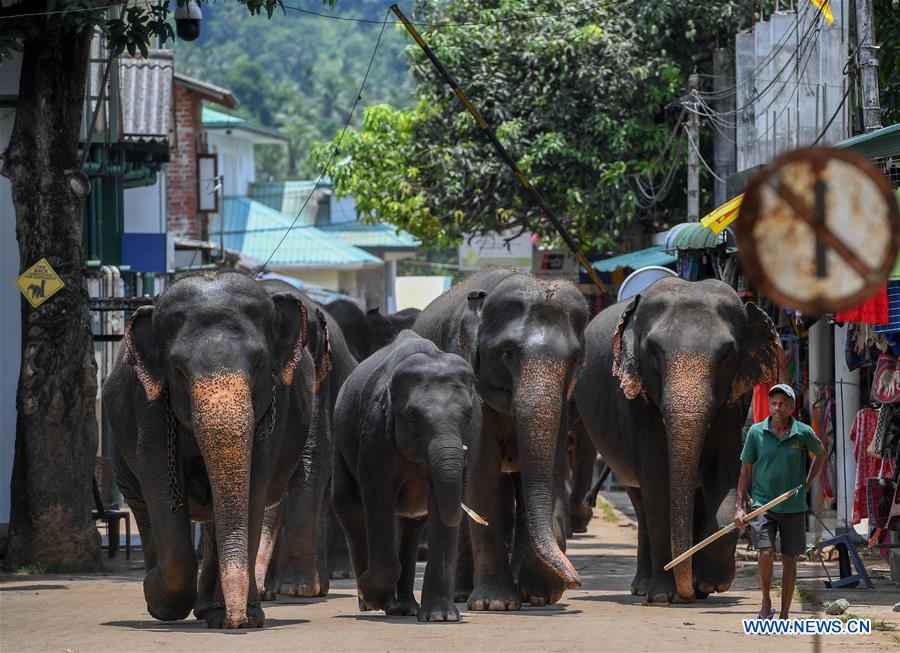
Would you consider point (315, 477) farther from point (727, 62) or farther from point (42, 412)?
point (727, 62)

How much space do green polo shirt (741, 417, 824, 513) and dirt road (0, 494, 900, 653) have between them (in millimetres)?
842

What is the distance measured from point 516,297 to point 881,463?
4111 millimetres

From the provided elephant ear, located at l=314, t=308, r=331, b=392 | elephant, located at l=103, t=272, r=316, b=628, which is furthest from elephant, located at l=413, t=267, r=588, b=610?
elephant, located at l=103, t=272, r=316, b=628

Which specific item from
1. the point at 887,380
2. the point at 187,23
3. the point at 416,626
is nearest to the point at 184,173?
the point at 187,23

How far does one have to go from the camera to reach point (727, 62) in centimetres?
2800

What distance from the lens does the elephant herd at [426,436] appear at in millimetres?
10711

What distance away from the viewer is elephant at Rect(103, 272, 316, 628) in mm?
10312

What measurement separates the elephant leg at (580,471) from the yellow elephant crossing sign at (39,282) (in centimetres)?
579

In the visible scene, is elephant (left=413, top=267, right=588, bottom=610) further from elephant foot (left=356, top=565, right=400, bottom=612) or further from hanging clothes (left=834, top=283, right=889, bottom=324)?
hanging clothes (left=834, top=283, right=889, bottom=324)

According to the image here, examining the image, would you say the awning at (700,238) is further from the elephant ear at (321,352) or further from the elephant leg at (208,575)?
the elephant leg at (208,575)

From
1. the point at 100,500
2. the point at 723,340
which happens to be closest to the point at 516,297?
the point at 723,340

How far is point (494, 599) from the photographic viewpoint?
12234 millimetres

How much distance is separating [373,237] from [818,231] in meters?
64.1

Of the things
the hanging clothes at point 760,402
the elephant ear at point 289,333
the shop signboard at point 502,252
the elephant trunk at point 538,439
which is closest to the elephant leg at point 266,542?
the elephant ear at point 289,333
